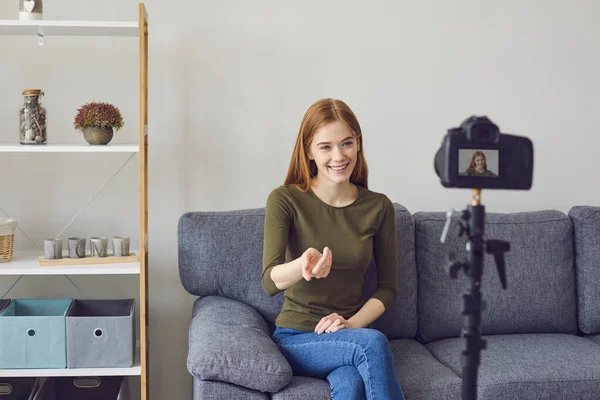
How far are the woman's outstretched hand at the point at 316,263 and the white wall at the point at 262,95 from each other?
1.02 metres

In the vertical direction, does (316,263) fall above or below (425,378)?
above

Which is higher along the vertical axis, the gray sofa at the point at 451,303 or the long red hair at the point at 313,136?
the long red hair at the point at 313,136

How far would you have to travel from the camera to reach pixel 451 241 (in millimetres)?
2623

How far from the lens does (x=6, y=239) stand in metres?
2.44

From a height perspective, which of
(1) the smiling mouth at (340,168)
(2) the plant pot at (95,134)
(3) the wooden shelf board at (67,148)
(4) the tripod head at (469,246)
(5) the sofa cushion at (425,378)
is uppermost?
(2) the plant pot at (95,134)

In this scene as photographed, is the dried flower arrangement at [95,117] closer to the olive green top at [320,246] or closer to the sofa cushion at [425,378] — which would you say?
the olive green top at [320,246]

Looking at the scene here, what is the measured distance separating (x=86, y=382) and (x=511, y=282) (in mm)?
1475

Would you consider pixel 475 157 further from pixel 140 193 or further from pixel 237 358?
pixel 140 193

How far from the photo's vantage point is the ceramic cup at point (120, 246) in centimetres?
247

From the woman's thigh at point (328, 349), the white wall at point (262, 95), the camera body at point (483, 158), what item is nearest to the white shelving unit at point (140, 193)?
the white wall at point (262, 95)

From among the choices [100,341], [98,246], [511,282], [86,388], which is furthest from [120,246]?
[511,282]

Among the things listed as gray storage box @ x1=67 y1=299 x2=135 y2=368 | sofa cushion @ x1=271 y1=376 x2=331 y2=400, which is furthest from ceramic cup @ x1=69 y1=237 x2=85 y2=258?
sofa cushion @ x1=271 y1=376 x2=331 y2=400

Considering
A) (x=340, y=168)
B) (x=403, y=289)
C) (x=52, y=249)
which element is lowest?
(x=403, y=289)

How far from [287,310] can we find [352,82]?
39.5 inches
